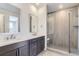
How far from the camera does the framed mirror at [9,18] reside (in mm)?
1963

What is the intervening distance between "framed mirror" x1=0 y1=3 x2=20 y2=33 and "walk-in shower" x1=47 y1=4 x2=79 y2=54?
1.38m

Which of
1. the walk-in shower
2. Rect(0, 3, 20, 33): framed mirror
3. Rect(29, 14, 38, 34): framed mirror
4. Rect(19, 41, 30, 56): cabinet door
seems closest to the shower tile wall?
the walk-in shower

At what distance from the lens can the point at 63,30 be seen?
3.44 meters

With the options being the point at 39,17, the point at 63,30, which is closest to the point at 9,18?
the point at 39,17

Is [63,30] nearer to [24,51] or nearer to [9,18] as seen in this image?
[24,51]

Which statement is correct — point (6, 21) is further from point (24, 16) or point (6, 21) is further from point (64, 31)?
point (64, 31)

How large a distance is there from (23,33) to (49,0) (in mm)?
1318

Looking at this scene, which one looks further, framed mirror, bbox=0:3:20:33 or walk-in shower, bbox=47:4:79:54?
walk-in shower, bbox=47:4:79:54

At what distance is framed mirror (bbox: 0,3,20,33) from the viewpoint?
6.44 ft

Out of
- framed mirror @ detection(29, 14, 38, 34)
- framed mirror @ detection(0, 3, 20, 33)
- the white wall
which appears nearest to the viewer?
framed mirror @ detection(0, 3, 20, 33)

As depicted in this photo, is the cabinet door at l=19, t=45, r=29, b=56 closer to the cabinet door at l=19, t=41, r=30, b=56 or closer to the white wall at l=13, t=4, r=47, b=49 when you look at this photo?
the cabinet door at l=19, t=41, r=30, b=56

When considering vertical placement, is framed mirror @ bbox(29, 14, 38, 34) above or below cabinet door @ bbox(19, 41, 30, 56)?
above

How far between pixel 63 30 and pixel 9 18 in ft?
6.97

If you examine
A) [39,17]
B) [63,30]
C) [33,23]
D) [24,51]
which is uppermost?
[39,17]
